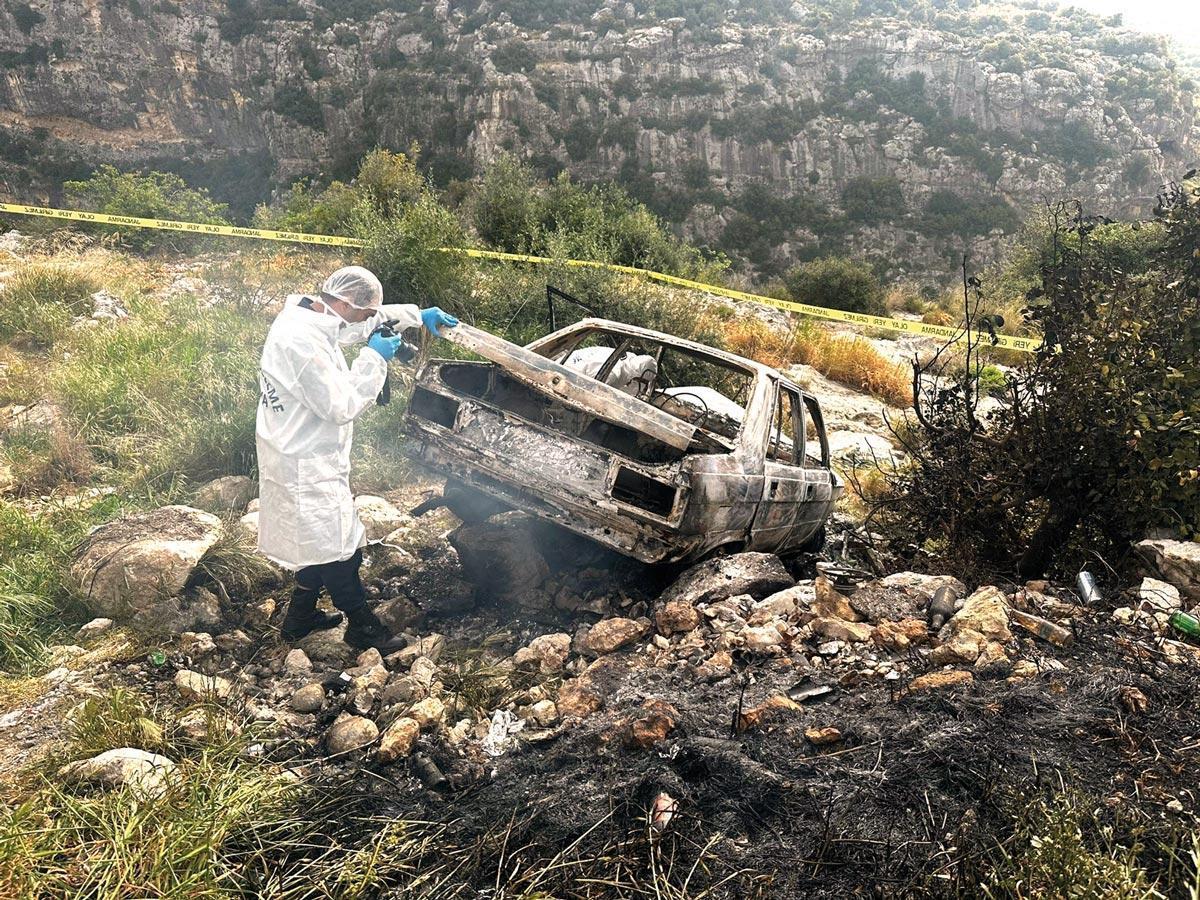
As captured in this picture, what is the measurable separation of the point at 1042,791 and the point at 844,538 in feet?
12.1

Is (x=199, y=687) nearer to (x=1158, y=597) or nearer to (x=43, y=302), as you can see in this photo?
(x=1158, y=597)

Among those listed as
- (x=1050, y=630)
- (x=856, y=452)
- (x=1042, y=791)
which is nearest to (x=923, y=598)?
(x=1050, y=630)

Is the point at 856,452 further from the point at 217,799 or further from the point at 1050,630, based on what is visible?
the point at 217,799

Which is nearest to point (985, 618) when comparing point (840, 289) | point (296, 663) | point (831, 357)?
point (296, 663)

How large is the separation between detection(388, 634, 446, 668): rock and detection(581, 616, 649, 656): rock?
2.38ft

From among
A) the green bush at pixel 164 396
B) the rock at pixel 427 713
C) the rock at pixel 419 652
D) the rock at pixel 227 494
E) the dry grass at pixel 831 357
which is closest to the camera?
the rock at pixel 427 713

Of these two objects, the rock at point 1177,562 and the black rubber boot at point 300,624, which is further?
the rock at point 1177,562

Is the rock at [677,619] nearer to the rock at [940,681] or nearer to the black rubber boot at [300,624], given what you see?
the rock at [940,681]

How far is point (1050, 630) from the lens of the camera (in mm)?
3371

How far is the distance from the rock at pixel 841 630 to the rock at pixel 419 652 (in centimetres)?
185

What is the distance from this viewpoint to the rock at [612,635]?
141 inches

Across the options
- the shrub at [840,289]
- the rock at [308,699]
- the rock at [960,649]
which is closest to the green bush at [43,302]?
the rock at [308,699]

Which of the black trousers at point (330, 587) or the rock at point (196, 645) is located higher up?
the black trousers at point (330, 587)

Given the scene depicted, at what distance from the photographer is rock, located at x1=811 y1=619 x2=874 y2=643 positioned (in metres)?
3.44
